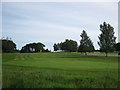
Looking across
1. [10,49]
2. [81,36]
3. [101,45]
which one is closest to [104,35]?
[101,45]

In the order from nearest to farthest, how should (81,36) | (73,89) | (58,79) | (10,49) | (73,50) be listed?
(73,89) → (58,79) → (81,36) → (10,49) → (73,50)

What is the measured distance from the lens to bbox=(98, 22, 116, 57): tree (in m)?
54.1

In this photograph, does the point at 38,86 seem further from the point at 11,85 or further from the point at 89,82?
the point at 89,82

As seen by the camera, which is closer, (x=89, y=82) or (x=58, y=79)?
(x=89, y=82)

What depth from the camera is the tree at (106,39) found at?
5409cm

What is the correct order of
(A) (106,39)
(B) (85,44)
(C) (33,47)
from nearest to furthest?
(A) (106,39) → (B) (85,44) → (C) (33,47)

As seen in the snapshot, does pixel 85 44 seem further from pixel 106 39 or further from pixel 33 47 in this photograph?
pixel 33 47

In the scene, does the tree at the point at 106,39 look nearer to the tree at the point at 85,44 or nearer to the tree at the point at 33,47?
the tree at the point at 85,44

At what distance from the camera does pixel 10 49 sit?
104312 millimetres

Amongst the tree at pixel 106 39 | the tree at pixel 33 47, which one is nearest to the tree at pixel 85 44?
the tree at pixel 106 39

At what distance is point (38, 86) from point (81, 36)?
214ft

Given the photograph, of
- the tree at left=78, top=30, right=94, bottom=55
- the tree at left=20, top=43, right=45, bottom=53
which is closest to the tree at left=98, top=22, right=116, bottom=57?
the tree at left=78, top=30, right=94, bottom=55

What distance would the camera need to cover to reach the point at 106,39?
180ft

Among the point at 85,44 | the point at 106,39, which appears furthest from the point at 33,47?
the point at 106,39
